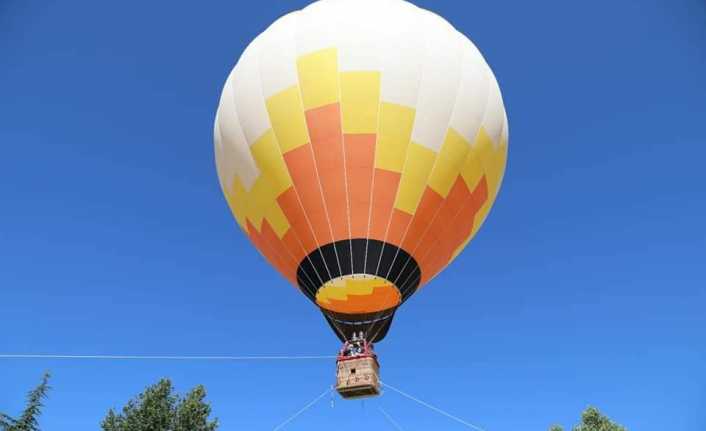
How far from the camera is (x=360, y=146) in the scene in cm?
1016

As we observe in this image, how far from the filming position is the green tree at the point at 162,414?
15.7 m

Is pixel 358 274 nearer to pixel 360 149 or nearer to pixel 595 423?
pixel 360 149

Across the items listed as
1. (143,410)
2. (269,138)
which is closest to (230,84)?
(269,138)

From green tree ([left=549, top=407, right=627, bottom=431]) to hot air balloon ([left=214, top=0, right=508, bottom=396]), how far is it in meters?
11.6

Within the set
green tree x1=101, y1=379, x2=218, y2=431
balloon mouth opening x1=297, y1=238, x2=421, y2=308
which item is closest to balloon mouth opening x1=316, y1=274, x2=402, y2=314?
balloon mouth opening x1=297, y1=238, x2=421, y2=308

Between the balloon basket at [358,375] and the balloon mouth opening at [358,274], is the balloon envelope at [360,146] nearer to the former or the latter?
the balloon mouth opening at [358,274]

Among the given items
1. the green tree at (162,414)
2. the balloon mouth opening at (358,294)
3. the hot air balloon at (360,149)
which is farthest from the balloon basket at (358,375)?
the green tree at (162,414)

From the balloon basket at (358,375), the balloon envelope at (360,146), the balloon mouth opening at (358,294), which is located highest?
the balloon envelope at (360,146)

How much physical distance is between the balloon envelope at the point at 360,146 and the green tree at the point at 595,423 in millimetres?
11563

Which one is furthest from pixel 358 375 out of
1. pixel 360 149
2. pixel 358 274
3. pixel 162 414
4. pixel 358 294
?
pixel 162 414

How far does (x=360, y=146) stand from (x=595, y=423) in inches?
607

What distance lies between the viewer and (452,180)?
10859mm

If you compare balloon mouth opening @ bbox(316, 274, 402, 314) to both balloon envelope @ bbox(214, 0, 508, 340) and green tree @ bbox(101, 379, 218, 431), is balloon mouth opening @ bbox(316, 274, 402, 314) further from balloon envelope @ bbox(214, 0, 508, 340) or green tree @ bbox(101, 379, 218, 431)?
green tree @ bbox(101, 379, 218, 431)

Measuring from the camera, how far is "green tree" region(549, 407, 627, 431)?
17.7 metres
